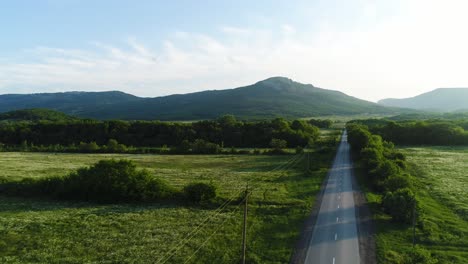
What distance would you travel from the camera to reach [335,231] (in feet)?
112

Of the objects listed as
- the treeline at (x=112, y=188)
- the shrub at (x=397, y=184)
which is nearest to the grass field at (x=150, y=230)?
the treeline at (x=112, y=188)

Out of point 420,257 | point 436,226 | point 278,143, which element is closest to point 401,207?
point 436,226

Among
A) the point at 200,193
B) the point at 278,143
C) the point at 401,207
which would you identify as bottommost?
the point at 200,193

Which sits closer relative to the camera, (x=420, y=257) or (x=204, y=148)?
(x=420, y=257)

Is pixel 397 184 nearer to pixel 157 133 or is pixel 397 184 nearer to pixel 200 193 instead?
pixel 200 193

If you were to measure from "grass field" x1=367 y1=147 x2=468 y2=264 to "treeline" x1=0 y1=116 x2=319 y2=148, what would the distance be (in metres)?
70.5

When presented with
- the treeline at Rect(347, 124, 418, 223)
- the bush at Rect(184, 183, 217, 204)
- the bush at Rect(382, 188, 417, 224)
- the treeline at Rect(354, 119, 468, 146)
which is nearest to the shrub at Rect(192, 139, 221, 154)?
the treeline at Rect(347, 124, 418, 223)

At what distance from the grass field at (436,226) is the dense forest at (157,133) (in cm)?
6954

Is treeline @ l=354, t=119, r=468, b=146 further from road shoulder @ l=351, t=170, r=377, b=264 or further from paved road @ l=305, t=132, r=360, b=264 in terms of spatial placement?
road shoulder @ l=351, t=170, r=377, b=264

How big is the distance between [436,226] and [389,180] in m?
12.1

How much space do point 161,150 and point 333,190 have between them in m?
70.3

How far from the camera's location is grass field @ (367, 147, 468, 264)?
29531 mm

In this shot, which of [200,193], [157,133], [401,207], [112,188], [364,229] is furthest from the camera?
[157,133]

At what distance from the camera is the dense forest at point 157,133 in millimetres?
129875
